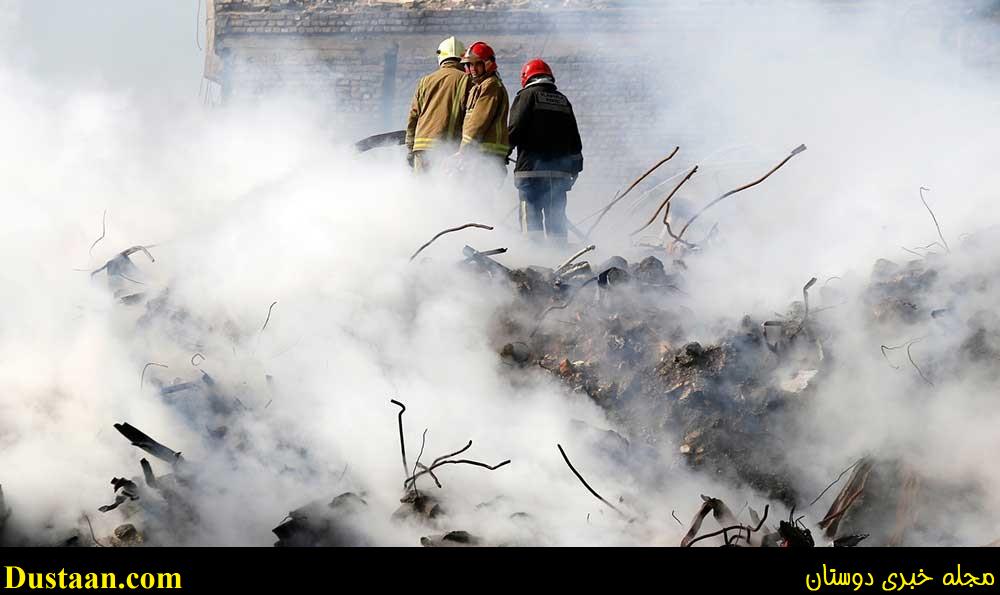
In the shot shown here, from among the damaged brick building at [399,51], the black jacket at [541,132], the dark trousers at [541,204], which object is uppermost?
the black jacket at [541,132]

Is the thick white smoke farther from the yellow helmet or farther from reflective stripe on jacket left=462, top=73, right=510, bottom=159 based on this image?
the yellow helmet

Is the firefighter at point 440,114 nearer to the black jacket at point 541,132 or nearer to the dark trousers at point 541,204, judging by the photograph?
the black jacket at point 541,132

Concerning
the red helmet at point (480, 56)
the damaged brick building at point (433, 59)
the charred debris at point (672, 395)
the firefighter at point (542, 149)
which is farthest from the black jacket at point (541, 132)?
the damaged brick building at point (433, 59)

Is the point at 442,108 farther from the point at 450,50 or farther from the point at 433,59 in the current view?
the point at 433,59

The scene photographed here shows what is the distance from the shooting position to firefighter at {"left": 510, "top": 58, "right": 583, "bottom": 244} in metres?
6.84

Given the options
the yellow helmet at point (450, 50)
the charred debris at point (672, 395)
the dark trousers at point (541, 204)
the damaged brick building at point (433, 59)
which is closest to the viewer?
the charred debris at point (672, 395)

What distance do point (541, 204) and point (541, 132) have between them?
1.47 ft

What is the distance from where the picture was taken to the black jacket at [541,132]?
6836 millimetres

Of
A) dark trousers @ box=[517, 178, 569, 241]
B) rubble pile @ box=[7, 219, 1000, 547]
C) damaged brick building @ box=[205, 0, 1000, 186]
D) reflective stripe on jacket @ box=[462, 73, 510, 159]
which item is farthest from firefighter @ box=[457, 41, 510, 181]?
damaged brick building @ box=[205, 0, 1000, 186]

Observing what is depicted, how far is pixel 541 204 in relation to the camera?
6918 millimetres

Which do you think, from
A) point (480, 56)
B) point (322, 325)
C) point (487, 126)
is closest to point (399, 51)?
point (480, 56)

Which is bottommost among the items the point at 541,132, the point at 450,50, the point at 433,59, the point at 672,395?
the point at 433,59

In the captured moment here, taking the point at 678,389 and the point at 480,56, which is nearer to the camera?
the point at 678,389

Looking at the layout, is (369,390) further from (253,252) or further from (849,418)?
(849,418)
